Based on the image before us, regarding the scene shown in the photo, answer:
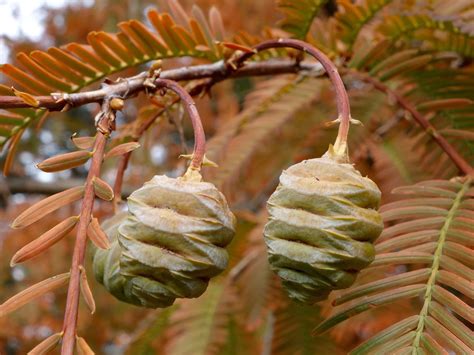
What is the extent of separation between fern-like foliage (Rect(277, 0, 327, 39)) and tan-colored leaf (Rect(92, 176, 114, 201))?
0.57 m

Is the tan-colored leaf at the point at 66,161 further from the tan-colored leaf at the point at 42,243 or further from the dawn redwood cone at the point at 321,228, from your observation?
the dawn redwood cone at the point at 321,228

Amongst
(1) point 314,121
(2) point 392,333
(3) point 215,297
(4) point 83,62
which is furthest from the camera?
(1) point 314,121

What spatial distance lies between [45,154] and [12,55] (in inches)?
44.9

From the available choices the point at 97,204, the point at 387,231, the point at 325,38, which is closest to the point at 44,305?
the point at 97,204

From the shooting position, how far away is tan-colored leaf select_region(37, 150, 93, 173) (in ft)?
2.64

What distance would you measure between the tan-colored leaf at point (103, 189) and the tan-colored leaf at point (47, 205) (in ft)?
0.14

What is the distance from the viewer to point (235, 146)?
1.60 meters

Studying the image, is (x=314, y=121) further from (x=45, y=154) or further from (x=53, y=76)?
(x=45, y=154)

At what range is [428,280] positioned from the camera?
0.78 m

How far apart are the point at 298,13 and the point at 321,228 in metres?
0.63

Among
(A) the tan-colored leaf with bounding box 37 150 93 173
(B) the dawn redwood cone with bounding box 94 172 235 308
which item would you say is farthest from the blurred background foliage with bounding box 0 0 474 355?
(B) the dawn redwood cone with bounding box 94 172 235 308

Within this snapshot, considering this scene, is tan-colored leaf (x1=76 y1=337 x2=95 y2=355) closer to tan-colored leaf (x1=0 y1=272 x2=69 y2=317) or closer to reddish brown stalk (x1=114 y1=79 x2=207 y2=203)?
tan-colored leaf (x1=0 y1=272 x2=69 y2=317)

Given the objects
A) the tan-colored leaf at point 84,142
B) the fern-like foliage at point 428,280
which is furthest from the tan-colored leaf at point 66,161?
the fern-like foliage at point 428,280

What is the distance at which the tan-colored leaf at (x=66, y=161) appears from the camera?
0.81 meters
